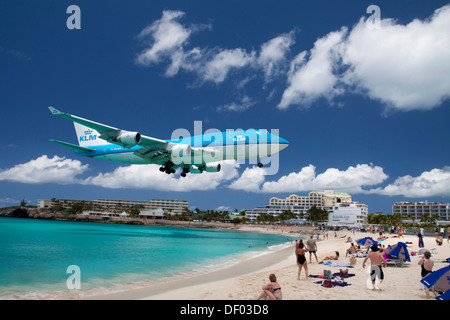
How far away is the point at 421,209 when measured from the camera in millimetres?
184750

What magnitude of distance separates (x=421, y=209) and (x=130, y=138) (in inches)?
8334

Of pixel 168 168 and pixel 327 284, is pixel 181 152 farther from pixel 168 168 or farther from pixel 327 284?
pixel 327 284

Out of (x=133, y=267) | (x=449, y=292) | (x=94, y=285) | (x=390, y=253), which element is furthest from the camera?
(x=133, y=267)

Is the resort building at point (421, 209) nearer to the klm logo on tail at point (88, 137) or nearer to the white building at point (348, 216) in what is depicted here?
the white building at point (348, 216)

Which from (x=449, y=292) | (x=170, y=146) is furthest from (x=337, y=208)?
(x=449, y=292)

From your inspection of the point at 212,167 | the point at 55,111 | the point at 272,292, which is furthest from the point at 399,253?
the point at 55,111

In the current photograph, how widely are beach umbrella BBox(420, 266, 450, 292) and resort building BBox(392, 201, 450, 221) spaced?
178922mm

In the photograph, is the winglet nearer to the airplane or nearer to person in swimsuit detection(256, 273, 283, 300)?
the airplane

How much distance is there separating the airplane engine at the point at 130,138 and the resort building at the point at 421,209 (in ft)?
578

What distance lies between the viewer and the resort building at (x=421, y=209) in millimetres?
165488
